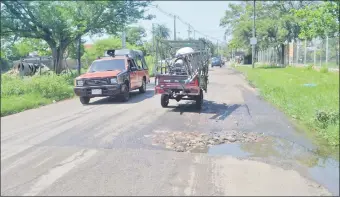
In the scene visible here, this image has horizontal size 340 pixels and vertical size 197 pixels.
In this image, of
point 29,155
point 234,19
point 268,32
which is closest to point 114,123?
point 29,155

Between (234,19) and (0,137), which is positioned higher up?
(234,19)

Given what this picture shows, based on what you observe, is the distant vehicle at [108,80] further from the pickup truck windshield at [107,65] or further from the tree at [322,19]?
the tree at [322,19]

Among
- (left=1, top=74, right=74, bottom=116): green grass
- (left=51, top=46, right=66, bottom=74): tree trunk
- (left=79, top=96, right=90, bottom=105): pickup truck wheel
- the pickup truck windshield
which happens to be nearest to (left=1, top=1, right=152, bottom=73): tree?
(left=51, top=46, right=66, bottom=74): tree trunk

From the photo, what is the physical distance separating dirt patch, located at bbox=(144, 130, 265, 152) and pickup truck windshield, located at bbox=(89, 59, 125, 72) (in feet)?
23.5

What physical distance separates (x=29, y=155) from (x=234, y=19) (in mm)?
44945

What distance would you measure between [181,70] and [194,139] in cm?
512

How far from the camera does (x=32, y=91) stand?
1298cm

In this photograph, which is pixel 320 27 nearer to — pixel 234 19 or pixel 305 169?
pixel 305 169

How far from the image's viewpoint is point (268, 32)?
134 feet

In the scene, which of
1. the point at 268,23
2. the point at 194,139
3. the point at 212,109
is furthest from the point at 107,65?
the point at 268,23

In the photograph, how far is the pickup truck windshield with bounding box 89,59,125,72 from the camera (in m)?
15.0

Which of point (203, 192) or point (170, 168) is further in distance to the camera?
point (170, 168)

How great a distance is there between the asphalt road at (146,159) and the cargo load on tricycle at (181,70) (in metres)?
1.49

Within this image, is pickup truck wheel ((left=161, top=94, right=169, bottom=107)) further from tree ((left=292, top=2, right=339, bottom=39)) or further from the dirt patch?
tree ((left=292, top=2, right=339, bottom=39))
